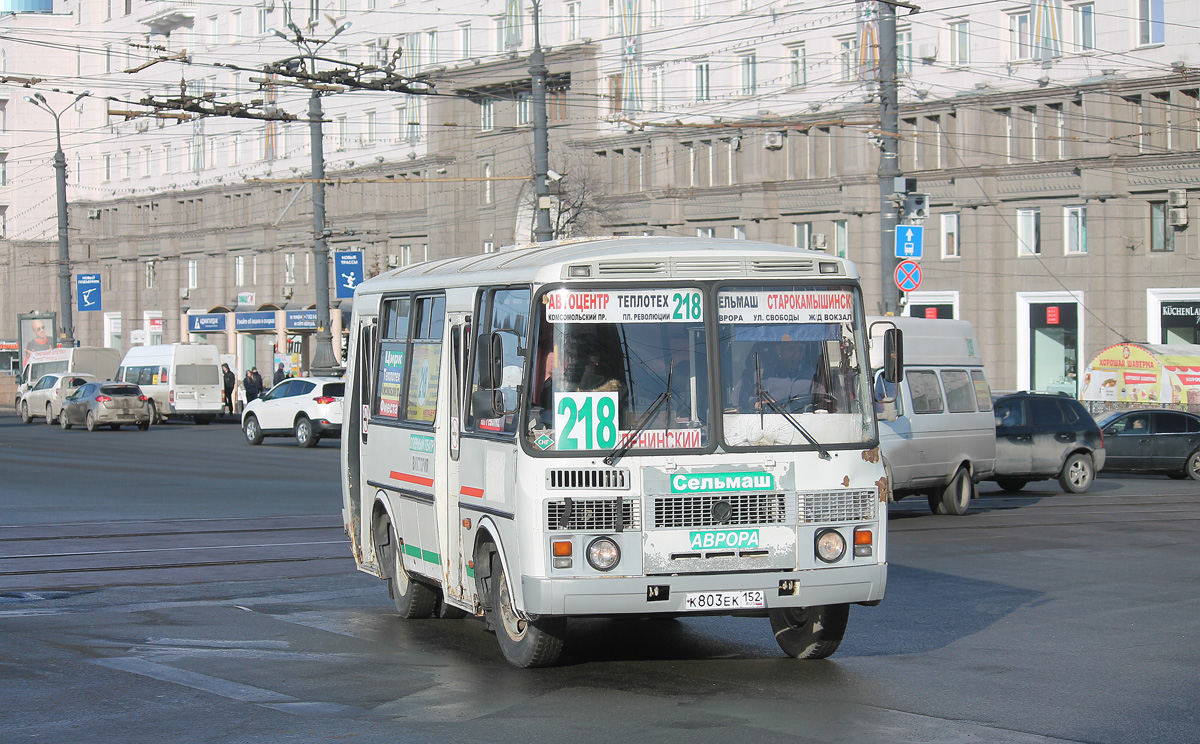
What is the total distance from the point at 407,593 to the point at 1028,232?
35040 mm

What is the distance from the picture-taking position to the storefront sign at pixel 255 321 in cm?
5156

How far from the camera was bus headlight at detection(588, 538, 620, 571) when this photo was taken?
7.93 meters

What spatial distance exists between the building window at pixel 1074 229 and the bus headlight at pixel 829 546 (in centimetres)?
3548

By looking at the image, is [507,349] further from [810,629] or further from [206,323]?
[206,323]

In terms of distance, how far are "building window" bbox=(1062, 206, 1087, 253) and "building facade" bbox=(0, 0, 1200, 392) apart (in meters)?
0.06

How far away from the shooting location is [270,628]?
33.7 feet

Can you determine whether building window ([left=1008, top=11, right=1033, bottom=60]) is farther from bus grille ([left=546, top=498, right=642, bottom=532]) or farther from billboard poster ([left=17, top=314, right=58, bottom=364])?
billboard poster ([left=17, top=314, right=58, bottom=364])

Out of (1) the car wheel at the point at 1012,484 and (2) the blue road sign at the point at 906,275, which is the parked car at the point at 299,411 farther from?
(1) the car wheel at the point at 1012,484

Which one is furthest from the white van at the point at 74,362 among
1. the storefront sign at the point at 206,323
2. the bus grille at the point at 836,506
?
the bus grille at the point at 836,506

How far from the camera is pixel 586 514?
794 centimetres

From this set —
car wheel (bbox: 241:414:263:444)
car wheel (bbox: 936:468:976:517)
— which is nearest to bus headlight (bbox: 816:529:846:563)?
car wheel (bbox: 936:468:976:517)

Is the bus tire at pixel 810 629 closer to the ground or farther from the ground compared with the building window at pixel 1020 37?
closer to the ground

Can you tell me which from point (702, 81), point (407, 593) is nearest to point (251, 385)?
point (702, 81)

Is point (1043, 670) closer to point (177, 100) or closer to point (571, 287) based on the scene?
point (571, 287)
